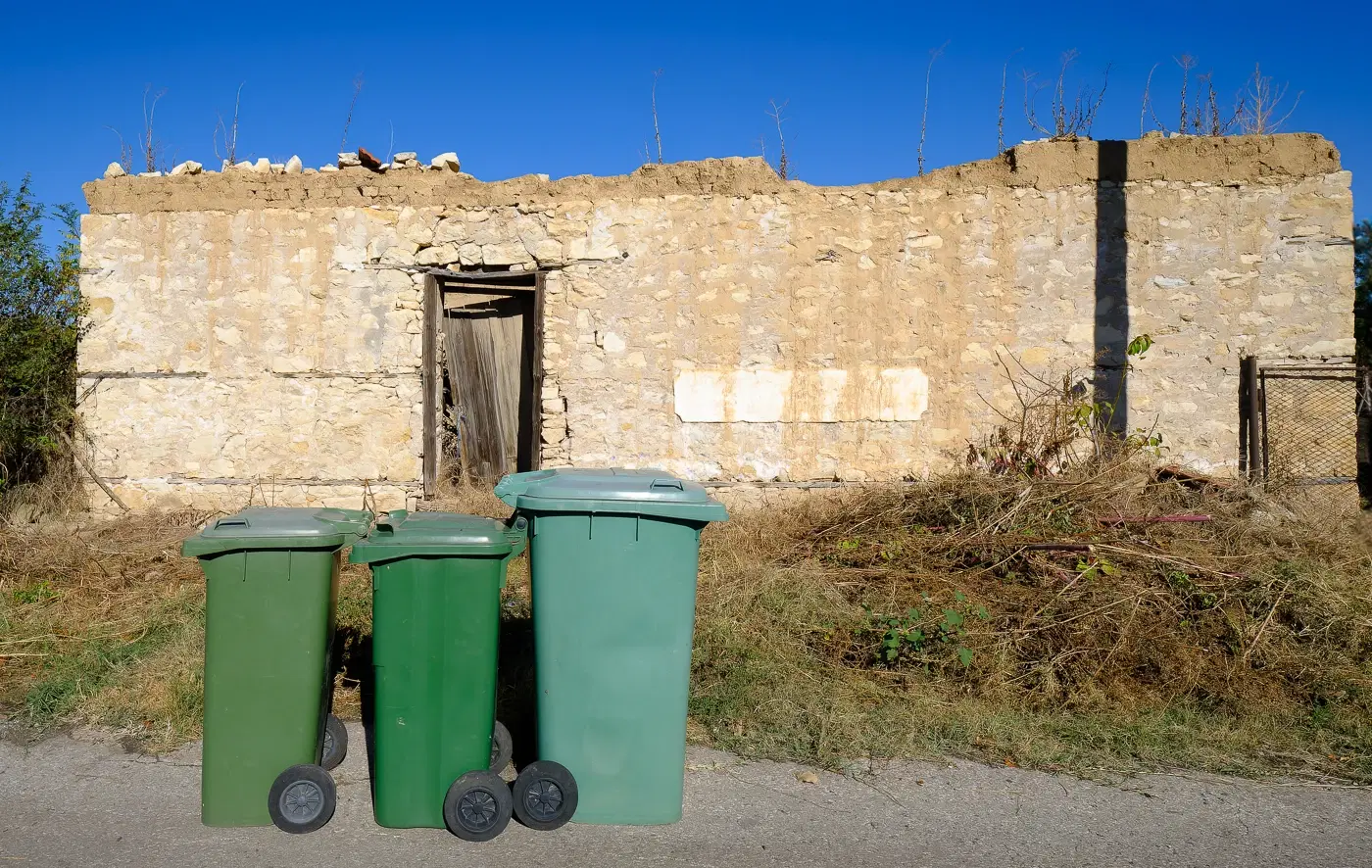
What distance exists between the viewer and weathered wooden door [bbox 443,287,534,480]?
7.80 m

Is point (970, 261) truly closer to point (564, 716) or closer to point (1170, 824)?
point (1170, 824)

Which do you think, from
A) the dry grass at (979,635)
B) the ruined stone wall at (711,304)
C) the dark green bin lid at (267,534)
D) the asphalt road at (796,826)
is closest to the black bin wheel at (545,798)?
→ the asphalt road at (796,826)

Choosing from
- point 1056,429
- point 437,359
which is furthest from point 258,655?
point 1056,429

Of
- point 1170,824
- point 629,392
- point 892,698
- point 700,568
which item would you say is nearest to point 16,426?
point 629,392

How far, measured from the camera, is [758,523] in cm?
679

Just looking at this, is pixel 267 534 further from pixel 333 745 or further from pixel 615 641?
pixel 615 641

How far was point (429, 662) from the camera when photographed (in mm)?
3260

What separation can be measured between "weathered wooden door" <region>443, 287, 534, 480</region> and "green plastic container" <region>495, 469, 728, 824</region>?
458cm

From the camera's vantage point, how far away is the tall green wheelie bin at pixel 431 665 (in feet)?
10.6

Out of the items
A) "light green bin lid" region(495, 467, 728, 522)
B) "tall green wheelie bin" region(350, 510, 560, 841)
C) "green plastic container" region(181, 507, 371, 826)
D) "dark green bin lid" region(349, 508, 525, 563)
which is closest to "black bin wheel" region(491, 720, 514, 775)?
"tall green wheelie bin" region(350, 510, 560, 841)

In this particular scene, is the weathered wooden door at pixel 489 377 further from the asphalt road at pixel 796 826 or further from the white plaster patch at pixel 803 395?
the asphalt road at pixel 796 826

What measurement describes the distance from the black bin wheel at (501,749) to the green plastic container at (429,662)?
33cm

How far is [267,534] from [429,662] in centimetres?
72

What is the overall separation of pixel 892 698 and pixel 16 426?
7.25 meters
